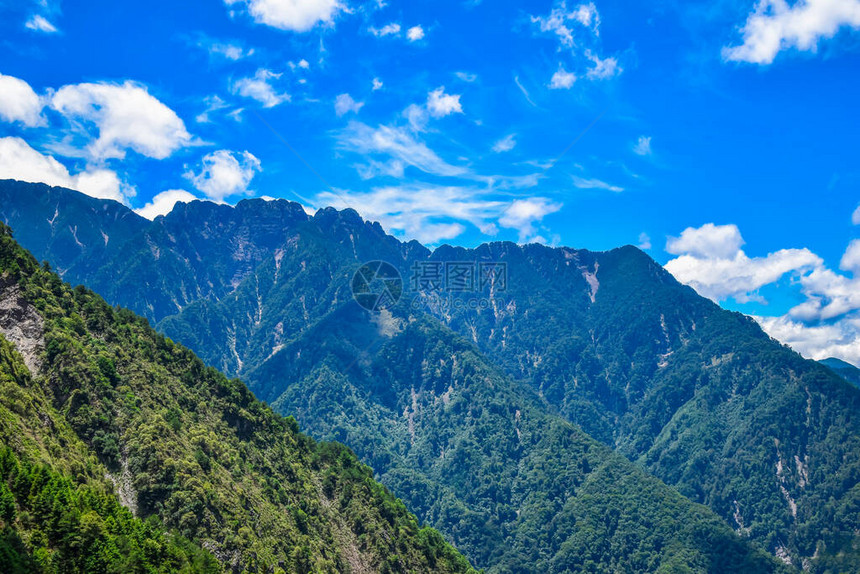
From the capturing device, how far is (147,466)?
289 feet

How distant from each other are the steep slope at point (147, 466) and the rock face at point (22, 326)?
207mm

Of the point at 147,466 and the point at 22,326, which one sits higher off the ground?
the point at 22,326

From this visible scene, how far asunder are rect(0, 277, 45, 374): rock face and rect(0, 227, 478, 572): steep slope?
0.21 m

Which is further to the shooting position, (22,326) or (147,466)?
(22,326)

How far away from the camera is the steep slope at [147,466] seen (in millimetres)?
61594

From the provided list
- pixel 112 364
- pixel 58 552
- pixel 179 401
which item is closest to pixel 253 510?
pixel 179 401

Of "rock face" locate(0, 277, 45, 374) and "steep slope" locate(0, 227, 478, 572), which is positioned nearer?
"steep slope" locate(0, 227, 478, 572)

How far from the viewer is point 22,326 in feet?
310

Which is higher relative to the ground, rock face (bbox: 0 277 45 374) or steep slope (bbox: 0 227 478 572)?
rock face (bbox: 0 277 45 374)

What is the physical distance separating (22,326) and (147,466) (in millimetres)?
29743

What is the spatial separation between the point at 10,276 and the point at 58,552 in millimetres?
59010

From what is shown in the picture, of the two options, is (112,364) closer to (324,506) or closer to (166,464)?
(166,464)

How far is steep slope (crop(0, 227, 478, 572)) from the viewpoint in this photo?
61594mm

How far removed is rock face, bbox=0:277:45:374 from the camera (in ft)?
300
